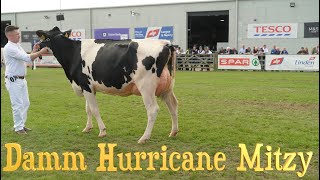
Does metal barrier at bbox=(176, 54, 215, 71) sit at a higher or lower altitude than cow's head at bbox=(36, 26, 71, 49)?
lower

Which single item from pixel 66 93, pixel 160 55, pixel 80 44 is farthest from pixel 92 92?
pixel 66 93

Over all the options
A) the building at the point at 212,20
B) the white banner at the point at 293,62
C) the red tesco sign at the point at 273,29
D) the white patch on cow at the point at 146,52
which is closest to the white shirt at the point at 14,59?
the white patch on cow at the point at 146,52

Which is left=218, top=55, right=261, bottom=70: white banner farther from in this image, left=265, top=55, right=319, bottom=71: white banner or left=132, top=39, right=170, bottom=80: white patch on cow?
left=132, top=39, right=170, bottom=80: white patch on cow

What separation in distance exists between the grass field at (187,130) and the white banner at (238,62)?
1443cm

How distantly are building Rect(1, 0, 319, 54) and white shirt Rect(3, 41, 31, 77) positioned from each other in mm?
26925

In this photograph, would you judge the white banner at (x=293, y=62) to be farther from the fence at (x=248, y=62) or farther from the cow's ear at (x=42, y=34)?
the cow's ear at (x=42, y=34)

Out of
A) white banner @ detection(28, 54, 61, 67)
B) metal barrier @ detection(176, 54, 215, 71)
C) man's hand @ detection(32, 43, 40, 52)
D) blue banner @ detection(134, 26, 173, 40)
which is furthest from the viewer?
blue banner @ detection(134, 26, 173, 40)

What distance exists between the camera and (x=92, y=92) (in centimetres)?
703

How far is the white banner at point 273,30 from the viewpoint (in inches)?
1263

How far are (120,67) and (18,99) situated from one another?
82.3 inches

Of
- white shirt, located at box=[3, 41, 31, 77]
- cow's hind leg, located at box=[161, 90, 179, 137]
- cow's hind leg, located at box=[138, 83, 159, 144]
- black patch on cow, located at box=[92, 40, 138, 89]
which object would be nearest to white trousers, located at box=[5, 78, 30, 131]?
white shirt, located at box=[3, 41, 31, 77]

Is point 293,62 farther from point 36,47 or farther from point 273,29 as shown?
point 36,47

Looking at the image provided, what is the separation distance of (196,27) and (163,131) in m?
35.9

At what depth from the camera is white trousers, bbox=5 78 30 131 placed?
7.16 meters
